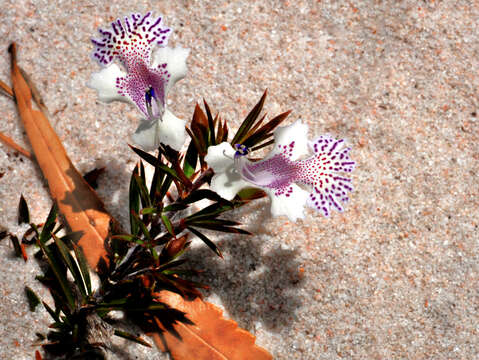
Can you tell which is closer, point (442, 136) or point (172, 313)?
point (172, 313)

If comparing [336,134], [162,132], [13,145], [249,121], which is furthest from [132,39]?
[336,134]

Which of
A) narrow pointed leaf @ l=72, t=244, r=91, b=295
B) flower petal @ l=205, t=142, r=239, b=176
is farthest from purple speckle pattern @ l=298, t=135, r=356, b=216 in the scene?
narrow pointed leaf @ l=72, t=244, r=91, b=295

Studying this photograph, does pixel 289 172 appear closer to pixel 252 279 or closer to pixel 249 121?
pixel 249 121

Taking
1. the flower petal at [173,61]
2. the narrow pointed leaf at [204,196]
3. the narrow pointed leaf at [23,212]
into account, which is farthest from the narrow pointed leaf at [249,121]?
the narrow pointed leaf at [23,212]

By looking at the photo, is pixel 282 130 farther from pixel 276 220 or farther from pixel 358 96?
pixel 358 96

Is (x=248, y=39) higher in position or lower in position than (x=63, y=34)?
higher

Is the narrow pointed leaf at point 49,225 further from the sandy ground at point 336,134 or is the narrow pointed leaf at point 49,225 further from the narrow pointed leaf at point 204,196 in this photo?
the narrow pointed leaf at point 204,196

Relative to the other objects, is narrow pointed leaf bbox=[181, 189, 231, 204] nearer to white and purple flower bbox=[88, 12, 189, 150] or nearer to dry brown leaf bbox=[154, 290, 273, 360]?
white and purple flower bbox=[88, 12, 189, 150]

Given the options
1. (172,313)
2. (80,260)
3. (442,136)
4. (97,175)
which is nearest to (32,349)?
(80,260)

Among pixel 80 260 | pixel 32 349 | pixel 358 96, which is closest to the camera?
pixel 80 260
